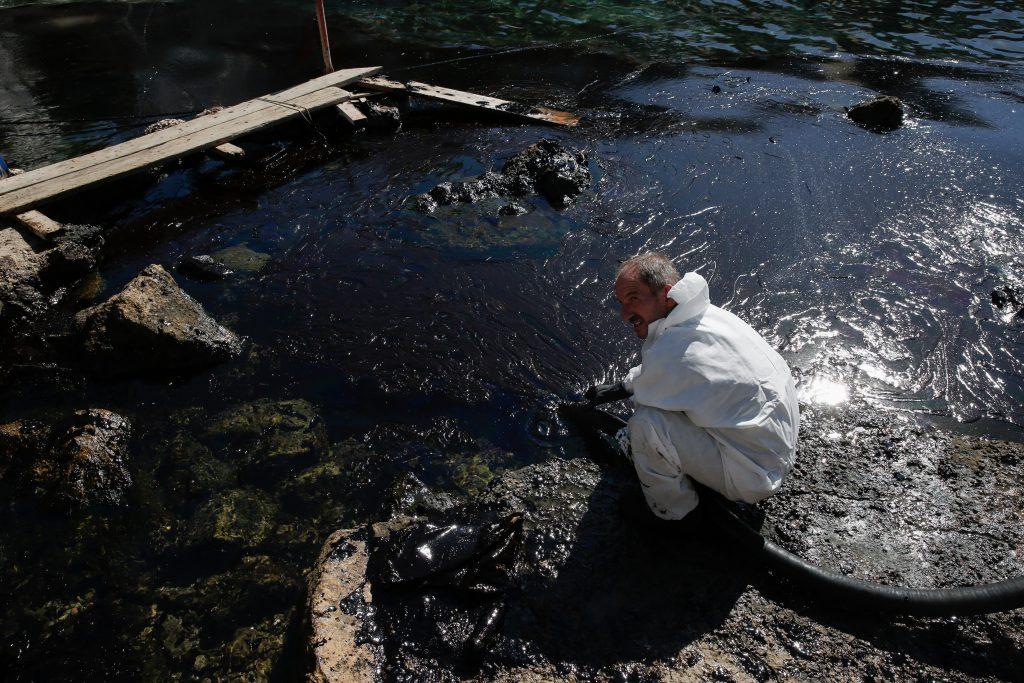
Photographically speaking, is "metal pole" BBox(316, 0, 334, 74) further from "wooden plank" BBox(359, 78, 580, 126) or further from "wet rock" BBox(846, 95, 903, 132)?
"wet rock" BBox(846, 95, 903, 132)

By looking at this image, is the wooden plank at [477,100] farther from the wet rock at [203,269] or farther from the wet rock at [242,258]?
the wet rock at [203,269]

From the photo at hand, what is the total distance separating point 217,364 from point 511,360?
8.10 feet

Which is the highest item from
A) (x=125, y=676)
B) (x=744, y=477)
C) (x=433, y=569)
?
(x=744, y=477)

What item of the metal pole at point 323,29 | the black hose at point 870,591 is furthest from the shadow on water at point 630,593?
the metal pole at point 323,29

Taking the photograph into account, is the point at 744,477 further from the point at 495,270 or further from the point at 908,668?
the point at 495,270

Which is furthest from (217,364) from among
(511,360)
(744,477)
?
(744,477)

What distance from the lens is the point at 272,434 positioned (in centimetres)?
459

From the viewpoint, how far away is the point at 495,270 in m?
6.43

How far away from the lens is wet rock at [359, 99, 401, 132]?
991cm

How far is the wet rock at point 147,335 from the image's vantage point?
4.98 meters

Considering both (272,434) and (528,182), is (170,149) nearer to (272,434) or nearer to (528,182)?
(528,182)

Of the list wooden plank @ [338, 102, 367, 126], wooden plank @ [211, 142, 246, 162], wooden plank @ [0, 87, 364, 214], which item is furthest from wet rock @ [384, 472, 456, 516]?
wooden plank @ [338, 102, 367, 126]

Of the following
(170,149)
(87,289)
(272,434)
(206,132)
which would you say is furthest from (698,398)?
(206,132)

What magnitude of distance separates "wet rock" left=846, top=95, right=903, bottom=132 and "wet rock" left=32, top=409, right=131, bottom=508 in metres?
10.7
